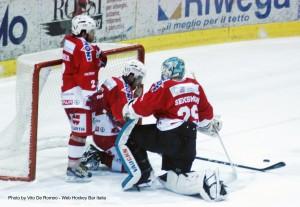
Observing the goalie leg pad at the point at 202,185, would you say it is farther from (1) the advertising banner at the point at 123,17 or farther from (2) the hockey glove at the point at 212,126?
(1) the advertising banner at the point at 123,17

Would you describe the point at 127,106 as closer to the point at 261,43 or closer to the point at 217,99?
the point at 217,99

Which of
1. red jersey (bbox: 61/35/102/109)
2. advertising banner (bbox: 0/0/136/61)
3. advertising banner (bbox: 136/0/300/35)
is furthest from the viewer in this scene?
advertising banner (bbox: 136/0/300/35)

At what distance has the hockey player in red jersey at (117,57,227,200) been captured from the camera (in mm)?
4863

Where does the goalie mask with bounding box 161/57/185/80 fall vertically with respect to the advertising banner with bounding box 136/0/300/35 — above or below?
below

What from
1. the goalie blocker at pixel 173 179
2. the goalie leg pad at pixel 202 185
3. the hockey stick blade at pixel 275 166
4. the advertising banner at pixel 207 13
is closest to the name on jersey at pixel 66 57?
the goalie blocker at pixel 173 179

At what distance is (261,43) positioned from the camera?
1078cm

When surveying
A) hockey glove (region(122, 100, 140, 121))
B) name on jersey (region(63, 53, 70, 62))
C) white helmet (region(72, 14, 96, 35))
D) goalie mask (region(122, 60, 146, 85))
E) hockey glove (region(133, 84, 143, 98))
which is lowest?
hockey glove (region(122, 100, 140, 121))

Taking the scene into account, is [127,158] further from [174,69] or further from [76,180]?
[174,69]

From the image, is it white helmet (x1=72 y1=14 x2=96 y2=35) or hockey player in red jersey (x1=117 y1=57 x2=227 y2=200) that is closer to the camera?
hockey player in red jersey (x1=117 y1=57 x2=227 y2=200)

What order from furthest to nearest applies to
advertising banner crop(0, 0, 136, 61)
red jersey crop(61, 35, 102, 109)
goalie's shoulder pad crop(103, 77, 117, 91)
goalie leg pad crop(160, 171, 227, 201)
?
advertising banner crop(0, 0, 136, 61), goalie's shoulder pad crop(103, 77, 117, 91), red jersey crop(61, 35, 102, 109), goalie leg pad crop(160, 171, 227, 201)

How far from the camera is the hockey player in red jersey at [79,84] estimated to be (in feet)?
16.6

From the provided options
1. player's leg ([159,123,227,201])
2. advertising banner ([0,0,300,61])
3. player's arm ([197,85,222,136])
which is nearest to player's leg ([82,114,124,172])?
player's leg ([159,123,227,201])

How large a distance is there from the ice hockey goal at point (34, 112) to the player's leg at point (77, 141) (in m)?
0.22

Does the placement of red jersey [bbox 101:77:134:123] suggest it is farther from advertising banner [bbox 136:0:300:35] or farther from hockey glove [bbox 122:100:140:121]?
advertising banner [bbox 136:0:300:35]
